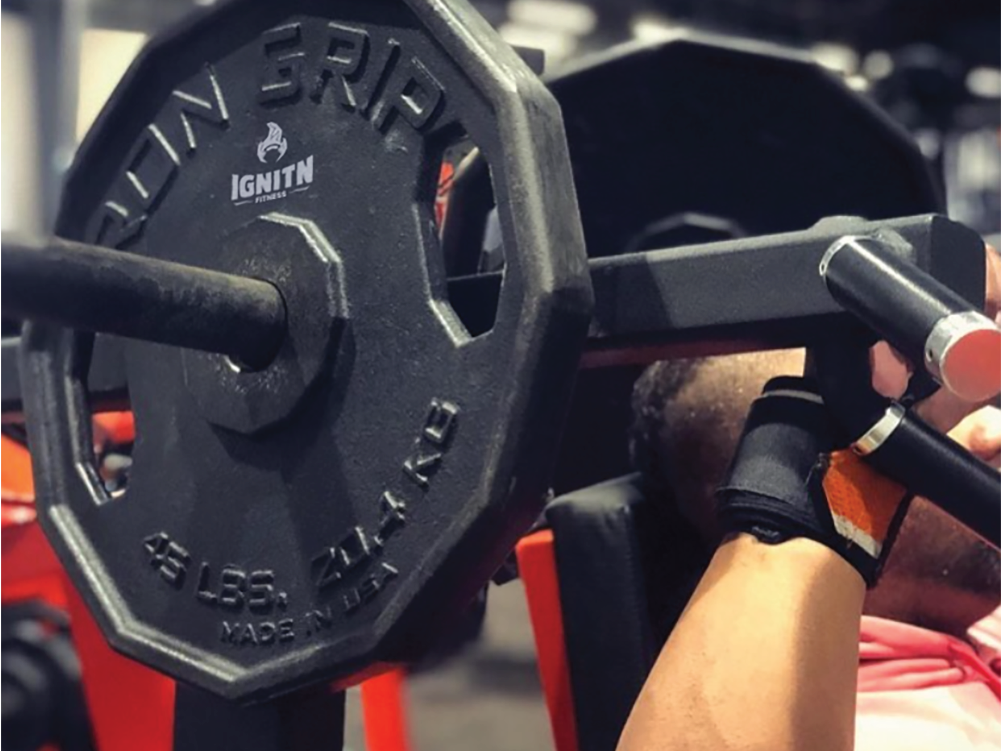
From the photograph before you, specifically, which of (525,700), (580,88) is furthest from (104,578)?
(525,700)

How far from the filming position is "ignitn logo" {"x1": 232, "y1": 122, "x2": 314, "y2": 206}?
62 cm

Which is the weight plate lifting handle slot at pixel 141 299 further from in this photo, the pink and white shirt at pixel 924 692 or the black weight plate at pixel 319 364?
the pink and white shirt at pixel 924 692

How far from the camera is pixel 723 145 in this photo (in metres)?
1.04

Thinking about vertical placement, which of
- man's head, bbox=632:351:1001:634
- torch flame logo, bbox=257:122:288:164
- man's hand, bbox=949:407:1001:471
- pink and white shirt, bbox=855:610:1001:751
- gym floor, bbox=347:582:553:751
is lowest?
gym floor, bbox=347:582:553:751

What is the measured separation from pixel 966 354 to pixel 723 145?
1.88 ft

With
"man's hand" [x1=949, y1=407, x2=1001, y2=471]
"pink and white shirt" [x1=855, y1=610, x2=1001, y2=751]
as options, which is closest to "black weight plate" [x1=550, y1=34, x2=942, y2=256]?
"man's hand" [x1=949, y1=407, x2=1001, y2=471]

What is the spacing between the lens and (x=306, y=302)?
0.60m

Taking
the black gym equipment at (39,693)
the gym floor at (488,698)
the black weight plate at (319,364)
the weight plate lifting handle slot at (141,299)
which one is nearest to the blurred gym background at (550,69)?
the gym floor at (488,698)

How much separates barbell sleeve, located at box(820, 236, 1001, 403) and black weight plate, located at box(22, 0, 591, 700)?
125 mm

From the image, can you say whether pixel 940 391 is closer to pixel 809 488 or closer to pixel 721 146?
pixel 809 488

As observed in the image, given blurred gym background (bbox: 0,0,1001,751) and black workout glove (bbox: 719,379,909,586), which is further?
blurred gym background (bbox: 0,0,1001,751)

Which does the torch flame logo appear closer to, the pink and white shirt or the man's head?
the man's head

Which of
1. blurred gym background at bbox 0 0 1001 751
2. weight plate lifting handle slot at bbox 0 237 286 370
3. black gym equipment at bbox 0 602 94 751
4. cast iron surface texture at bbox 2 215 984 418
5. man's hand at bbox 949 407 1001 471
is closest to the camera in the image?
weight plate lifting handle slot at bbox 0 237 286 370

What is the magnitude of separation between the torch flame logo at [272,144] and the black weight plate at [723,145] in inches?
15.2
